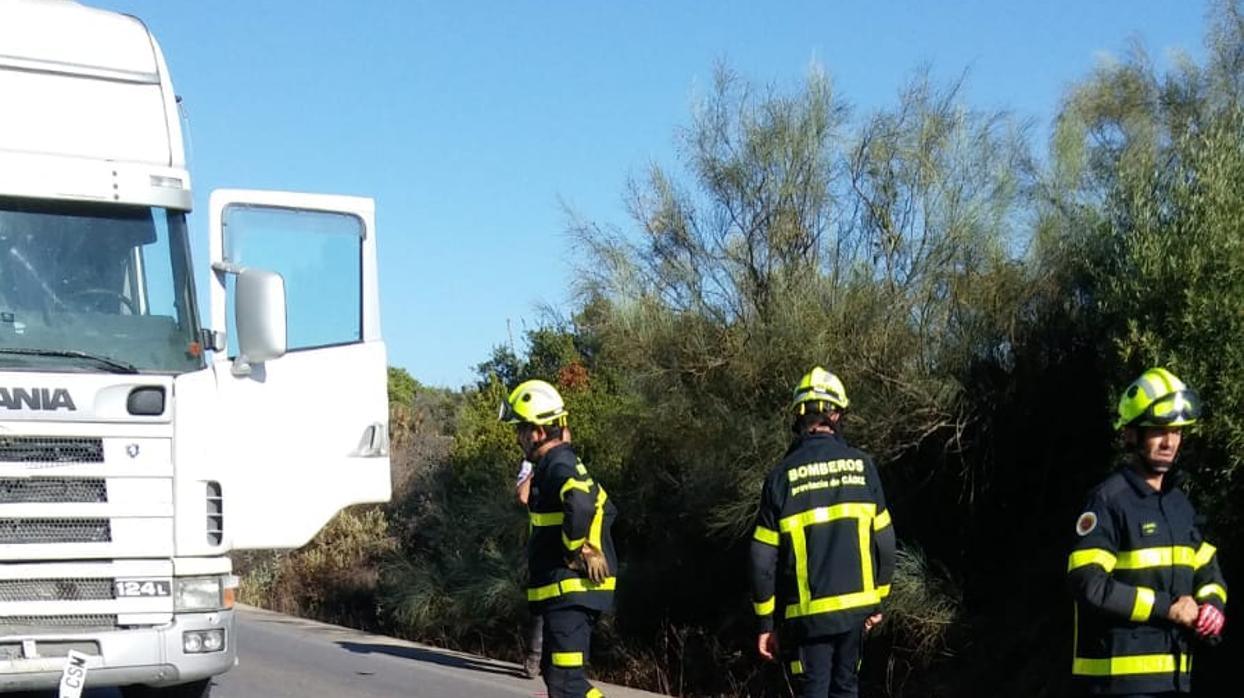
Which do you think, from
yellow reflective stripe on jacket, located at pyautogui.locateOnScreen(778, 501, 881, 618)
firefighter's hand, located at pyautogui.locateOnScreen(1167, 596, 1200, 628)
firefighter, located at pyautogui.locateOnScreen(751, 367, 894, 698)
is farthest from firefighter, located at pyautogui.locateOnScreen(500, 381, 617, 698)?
firefighter's hand, located at pyautogui.locateOnScreen(1167, 596, 1200, 628)

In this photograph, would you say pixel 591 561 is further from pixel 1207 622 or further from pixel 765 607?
pixel 1207 622

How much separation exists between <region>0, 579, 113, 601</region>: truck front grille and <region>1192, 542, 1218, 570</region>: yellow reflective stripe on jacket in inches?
194

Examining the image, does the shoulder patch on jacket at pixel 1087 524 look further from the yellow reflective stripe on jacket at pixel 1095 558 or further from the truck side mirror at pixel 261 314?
the truck side mirror at pixel 261 314

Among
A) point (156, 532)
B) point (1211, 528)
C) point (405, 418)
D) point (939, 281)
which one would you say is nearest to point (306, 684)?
point (156, 532)

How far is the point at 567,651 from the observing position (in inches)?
292

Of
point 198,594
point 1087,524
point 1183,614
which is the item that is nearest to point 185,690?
point 198,594

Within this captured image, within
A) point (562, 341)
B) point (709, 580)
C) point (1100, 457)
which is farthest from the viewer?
point (562, 341)

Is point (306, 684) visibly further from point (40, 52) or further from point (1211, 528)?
point (1211, 528)

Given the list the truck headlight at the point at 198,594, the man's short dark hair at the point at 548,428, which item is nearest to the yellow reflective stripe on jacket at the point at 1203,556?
the man's short dark hair at the point at 548,428

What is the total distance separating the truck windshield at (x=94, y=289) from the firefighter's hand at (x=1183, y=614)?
472 cm

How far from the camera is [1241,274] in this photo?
905 centimetres

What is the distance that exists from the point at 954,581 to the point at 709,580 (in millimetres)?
2976

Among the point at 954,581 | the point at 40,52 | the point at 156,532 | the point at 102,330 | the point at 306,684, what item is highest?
the point at 40,52

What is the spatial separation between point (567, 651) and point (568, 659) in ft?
0.14
